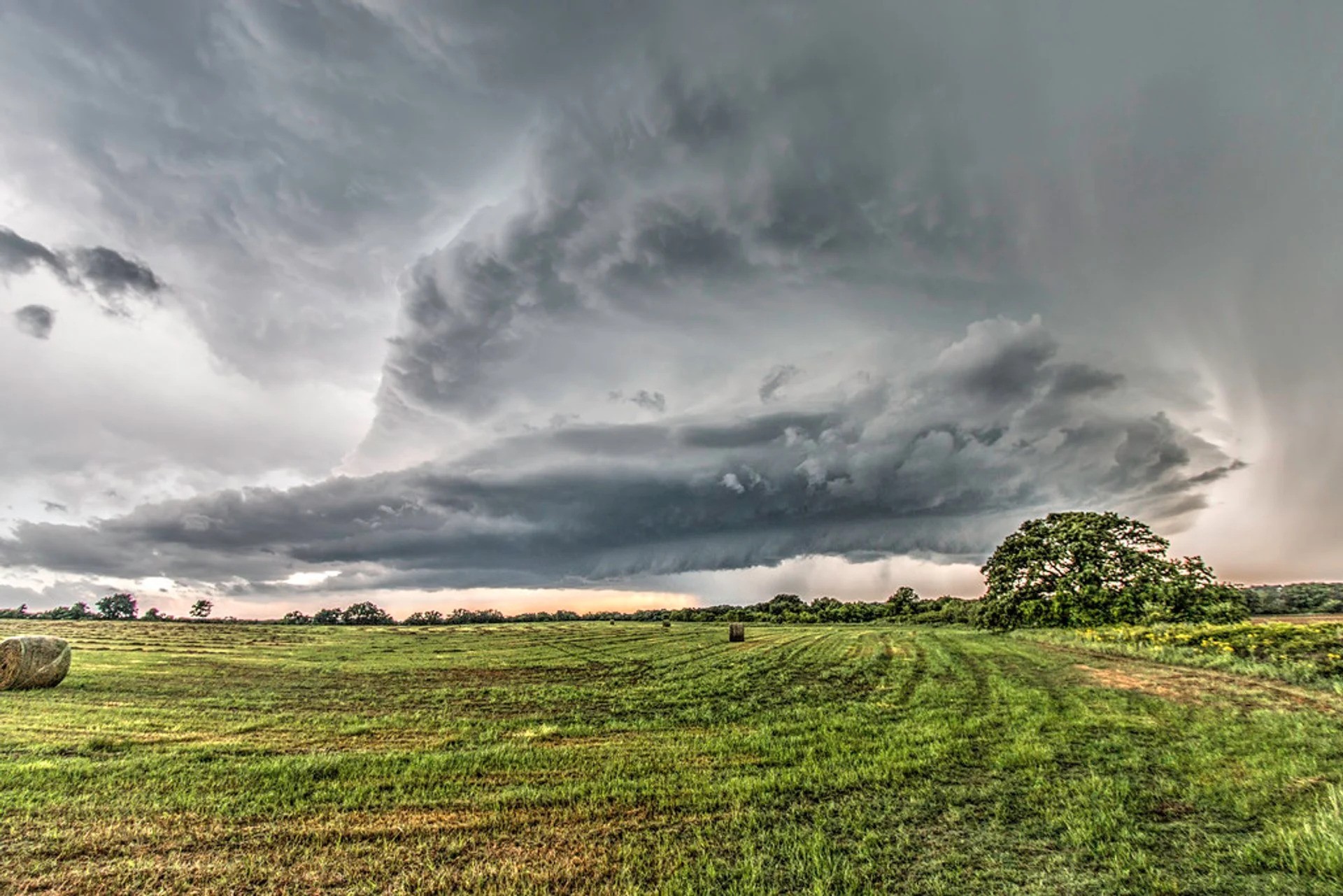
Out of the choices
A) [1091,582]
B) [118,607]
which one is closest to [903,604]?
[1091,582]

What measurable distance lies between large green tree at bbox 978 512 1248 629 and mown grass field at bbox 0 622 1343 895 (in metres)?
23.3

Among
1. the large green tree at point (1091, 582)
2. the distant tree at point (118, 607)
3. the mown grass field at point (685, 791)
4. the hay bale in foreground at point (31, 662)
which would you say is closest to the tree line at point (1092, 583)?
the large green tree at point (1091, 582)

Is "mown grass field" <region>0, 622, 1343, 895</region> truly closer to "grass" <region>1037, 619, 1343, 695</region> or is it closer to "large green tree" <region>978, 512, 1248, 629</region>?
"grass" <region>1037, 619, 1343, 695</region>

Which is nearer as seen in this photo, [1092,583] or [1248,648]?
[1248,648]

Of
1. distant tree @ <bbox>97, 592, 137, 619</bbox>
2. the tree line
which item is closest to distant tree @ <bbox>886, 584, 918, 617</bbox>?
the tree line

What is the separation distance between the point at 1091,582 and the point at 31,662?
55.9m

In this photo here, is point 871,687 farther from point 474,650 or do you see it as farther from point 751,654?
point 474,650

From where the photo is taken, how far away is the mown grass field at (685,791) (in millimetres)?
6598

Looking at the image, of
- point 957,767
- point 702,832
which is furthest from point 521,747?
point 957,767

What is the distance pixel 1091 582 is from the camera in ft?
136

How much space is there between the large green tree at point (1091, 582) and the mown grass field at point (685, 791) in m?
23.3

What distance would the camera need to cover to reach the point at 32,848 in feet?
23.9

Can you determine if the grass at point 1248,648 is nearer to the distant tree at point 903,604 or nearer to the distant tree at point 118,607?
the distant tree at point 903,604

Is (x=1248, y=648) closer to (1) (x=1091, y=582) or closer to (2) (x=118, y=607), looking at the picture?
(1) (x=1091, y=582)
